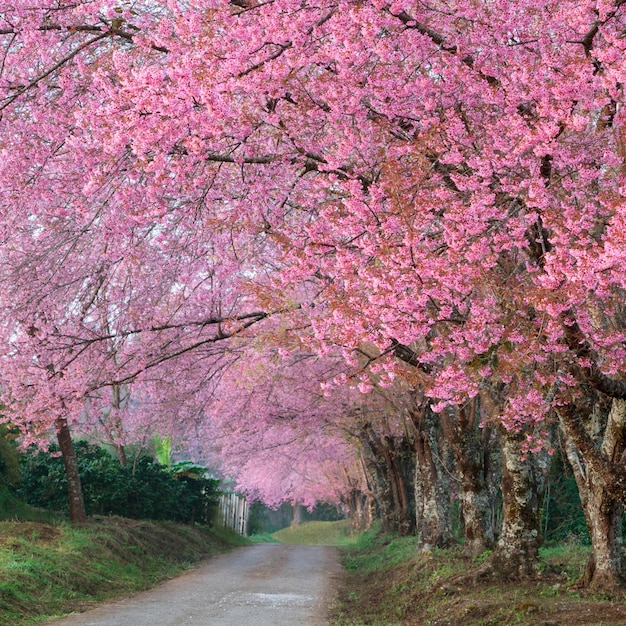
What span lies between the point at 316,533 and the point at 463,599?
4331cm

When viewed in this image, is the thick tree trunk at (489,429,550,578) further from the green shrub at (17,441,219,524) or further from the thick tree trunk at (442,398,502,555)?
the green shrub at (17,441,219,524)

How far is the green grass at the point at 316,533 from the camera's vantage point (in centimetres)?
4922

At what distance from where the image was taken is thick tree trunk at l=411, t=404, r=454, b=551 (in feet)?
54.0

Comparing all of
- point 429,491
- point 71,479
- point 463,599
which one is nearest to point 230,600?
point 463,599

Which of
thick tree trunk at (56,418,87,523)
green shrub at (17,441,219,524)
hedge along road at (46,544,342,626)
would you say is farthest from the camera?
green shrub at (17,441,219,524)

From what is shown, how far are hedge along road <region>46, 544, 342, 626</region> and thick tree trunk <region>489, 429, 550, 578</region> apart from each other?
276 centimetres

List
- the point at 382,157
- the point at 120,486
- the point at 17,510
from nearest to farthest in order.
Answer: the point at 382,157, the point at 17,510, the point at 120,486

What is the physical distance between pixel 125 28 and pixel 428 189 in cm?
411

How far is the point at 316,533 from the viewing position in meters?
51.8

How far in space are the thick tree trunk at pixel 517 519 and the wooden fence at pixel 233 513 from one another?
68.4ft

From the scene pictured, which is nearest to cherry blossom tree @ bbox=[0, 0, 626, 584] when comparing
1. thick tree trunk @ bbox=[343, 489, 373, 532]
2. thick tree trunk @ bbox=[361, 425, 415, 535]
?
thick tree trunk @ bbox=[361, 425, 415, 535]

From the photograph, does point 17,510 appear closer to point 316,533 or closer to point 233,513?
point 233,513

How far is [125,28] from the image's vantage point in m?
9.17

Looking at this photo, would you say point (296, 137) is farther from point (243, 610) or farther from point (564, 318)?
point (243, 610)
